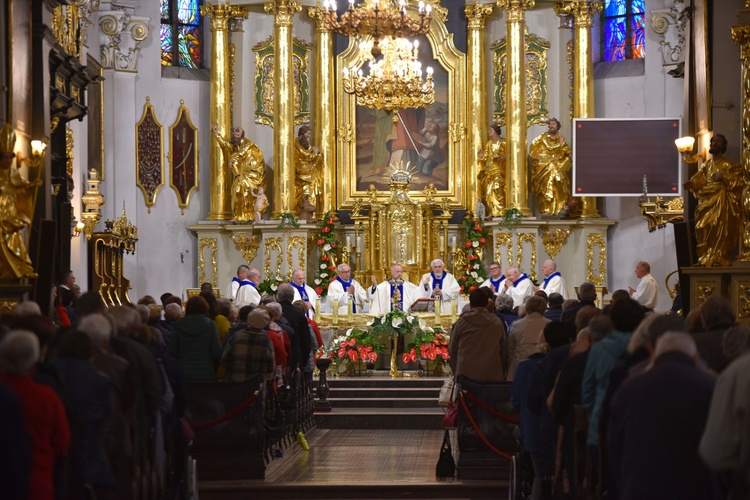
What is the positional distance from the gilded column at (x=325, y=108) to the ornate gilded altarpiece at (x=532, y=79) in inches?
Result: 122

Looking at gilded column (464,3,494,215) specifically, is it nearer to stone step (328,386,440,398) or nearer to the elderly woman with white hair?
stone step (328,386,440,398)

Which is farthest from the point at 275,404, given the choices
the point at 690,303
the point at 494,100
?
the point at 494,100

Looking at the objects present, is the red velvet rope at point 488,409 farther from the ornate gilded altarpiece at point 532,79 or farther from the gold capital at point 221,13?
the gold capital at point 221,13

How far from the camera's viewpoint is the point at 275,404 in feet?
45.9

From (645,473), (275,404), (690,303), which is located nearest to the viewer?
(645,473)

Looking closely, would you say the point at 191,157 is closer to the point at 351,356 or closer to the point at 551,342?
the point at 351,356

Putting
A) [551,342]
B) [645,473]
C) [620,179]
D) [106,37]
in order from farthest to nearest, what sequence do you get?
[106,37]
[620,179]
[551,342]
[645,473]

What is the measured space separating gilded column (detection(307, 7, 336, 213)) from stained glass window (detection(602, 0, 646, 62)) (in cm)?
529

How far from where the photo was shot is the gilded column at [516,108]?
24969 millimetres

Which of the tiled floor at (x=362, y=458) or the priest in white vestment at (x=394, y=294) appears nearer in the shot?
the tiled floor at (x=362, y=458)

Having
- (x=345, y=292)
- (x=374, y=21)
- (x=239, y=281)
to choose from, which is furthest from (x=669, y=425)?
(x=239, y=281)

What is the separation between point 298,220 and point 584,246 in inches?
206

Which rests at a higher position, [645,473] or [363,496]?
[645,473]

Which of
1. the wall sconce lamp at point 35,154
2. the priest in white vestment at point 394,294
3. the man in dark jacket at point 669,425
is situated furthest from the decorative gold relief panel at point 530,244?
the man in dark jacket at point 669,425
